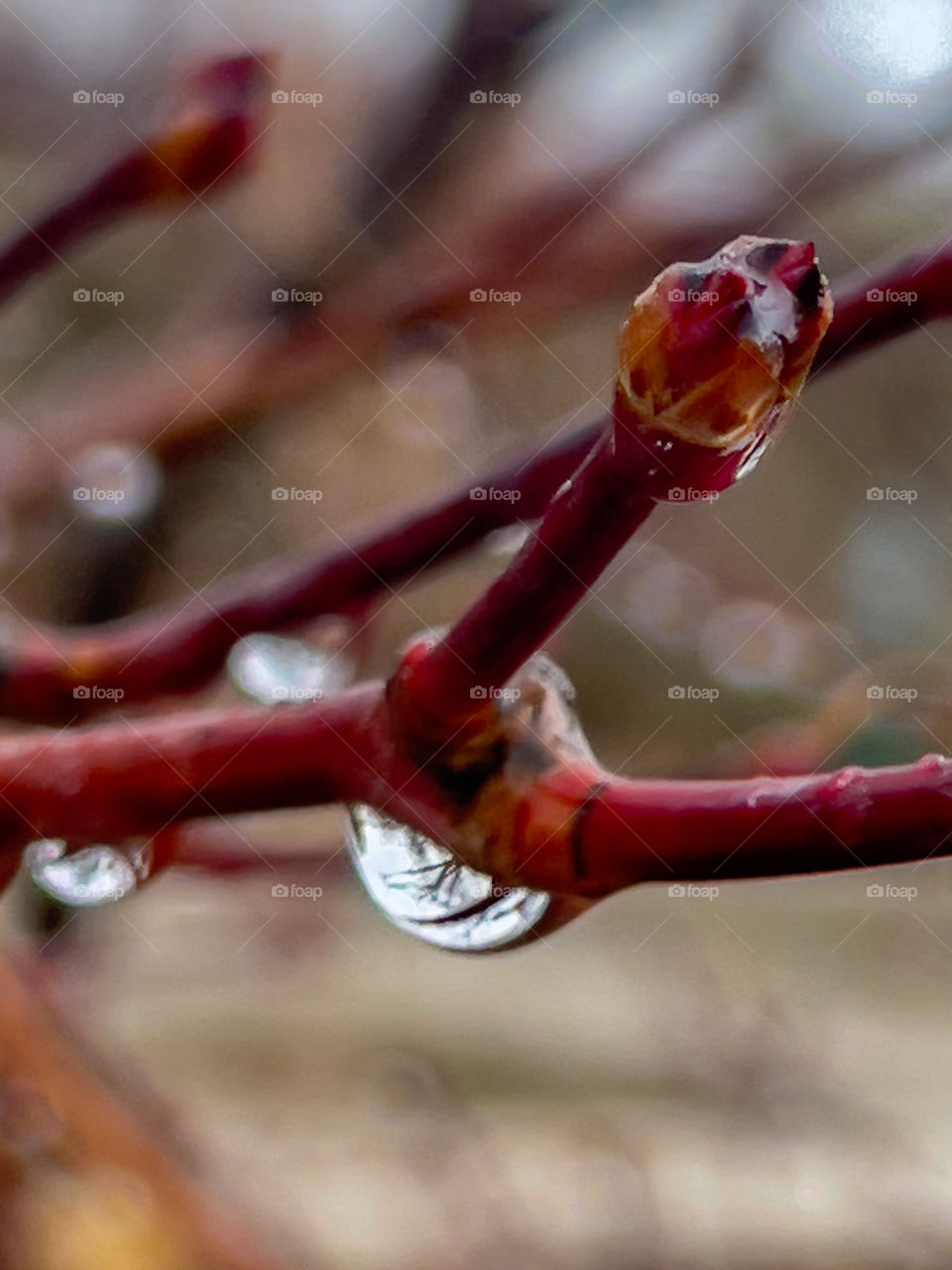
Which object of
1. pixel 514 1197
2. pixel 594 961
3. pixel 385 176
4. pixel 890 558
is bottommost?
pixel 594 961

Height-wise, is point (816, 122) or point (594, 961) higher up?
point (816, 122)

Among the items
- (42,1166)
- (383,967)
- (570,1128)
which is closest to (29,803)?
(42,1166)

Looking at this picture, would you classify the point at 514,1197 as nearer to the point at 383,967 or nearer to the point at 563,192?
the point at 383,967

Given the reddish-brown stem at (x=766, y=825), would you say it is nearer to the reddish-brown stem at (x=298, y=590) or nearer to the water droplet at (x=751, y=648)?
the reddish-brown stem at (x=298, y=590)

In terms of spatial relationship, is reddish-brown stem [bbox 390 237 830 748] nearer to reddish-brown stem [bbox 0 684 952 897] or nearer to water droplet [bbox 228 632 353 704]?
reddish-brown stem [bbox 0 684 952 897]

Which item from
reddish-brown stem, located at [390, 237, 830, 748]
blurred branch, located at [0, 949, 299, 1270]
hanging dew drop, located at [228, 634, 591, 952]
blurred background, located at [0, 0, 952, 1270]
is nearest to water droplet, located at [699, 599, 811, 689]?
blurred background, located at [0, 0, 952, 1270]

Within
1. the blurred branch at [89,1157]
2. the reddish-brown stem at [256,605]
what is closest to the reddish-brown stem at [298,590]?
the reddish-brown stem at [256,605]
